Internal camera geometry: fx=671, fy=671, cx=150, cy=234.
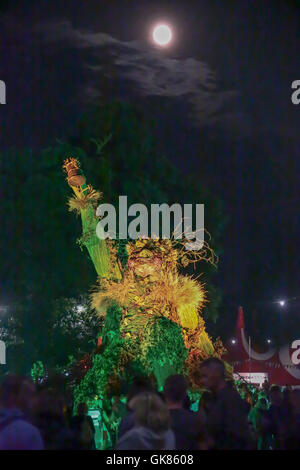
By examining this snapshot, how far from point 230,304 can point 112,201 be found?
2186 centimetres

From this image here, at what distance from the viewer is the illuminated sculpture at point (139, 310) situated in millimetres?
13430

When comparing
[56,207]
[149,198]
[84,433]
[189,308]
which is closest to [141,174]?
[149,198]

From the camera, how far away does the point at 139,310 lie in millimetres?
14812

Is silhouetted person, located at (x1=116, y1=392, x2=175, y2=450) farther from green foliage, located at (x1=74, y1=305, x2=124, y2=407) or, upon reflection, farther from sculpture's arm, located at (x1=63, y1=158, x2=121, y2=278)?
sculpture's arm, located at (x1=63, y1=158, x2=121, y2=278)

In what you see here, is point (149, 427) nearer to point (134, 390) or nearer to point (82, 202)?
point (134, 390)

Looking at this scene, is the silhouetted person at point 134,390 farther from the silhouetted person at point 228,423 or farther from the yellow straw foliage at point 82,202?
the yellow straw foliage at point 82,202

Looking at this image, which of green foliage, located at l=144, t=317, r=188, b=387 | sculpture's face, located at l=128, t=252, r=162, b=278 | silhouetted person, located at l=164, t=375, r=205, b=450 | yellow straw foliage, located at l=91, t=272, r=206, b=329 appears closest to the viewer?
silhouetted person, located at l=164, t=375, r=205, b=450

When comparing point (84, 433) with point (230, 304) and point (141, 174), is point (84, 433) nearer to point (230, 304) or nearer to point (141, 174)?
point (141, 174)

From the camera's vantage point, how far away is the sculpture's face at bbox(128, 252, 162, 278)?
1505 centimetres

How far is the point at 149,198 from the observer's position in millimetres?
25391

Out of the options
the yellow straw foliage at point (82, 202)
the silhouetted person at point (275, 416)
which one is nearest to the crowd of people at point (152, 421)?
the silhouetted person at point (275, 416)

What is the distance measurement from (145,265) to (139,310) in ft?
3.38

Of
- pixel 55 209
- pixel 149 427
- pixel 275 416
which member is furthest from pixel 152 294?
pixel 55 209

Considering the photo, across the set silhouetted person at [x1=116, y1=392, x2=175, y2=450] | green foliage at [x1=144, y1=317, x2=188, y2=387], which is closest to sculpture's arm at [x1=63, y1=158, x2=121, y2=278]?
green foliage at [x1=144, y1=317, x2=188, y2=387]
